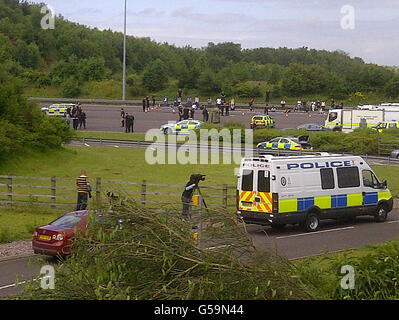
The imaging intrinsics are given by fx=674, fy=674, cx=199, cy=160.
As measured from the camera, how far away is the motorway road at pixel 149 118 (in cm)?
5103

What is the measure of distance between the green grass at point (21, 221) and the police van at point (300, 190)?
228 inches

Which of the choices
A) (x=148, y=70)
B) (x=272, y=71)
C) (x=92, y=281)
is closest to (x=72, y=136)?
(x=92, y=281)

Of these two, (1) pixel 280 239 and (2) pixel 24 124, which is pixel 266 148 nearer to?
(2) pixel 24 124

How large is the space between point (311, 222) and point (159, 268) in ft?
45.5

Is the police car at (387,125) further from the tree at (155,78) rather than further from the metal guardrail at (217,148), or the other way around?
the tree at (155,78)

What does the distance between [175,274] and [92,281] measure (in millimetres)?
770

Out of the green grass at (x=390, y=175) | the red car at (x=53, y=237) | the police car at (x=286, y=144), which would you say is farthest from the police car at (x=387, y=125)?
the red car at (x=53, y=237)

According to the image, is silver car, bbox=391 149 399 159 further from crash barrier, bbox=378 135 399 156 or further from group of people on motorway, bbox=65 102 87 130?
group of people on motorway, bbox=65 102 87 130

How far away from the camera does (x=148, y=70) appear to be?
3263 inches

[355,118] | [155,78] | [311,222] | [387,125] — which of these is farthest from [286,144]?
[155,78]

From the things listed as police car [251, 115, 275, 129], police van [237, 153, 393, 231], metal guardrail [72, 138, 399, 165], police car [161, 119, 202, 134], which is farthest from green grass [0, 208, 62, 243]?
police car [251, 115, 275, 129]

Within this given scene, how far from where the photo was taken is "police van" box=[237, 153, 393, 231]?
740 inches

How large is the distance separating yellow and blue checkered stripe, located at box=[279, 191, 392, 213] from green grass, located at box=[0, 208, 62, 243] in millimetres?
6987

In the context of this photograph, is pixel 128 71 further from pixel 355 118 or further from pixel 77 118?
pixel 355 118
